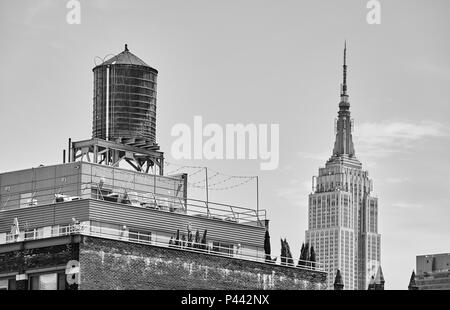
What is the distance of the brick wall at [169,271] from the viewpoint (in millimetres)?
83500

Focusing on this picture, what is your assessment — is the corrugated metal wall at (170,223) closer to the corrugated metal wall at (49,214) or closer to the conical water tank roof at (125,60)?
the corrugated metal wall at (49,214)

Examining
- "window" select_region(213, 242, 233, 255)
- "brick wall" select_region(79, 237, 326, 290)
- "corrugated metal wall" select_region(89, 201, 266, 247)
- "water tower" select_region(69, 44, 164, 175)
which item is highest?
"water tower" select_region(69, 44, 164, 175)

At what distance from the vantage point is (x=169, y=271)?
88.2 metres

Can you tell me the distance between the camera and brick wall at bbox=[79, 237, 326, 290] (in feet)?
274

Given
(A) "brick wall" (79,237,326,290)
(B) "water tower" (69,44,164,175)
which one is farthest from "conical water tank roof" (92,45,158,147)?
(A) "brick wall" (79,237,326,290)

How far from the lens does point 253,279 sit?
9369 centimetres

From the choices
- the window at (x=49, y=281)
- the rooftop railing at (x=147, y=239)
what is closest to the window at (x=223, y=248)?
the rooftop railing at (x=147, y=239)

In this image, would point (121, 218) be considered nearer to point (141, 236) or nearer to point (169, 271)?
point (141, 236)

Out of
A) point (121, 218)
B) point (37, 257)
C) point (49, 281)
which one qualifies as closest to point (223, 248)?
point (121, 218)

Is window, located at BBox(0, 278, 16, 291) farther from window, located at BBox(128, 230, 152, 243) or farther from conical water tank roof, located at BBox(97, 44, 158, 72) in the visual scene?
conical water tank roof, located at BBox(97, 44, 158, 72)

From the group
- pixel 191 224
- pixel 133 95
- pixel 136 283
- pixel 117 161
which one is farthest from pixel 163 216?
pixel 133 95
